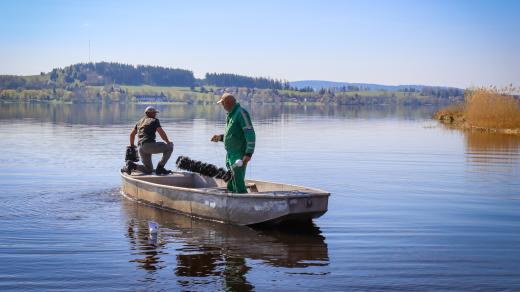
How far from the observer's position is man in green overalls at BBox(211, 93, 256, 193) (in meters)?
14.5

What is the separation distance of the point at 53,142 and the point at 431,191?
77.5ft

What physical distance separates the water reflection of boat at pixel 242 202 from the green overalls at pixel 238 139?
0.51m

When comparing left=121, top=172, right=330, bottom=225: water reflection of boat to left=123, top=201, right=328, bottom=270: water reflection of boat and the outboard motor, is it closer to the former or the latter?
left=123, top=201, right=328, bottom=270: water reflection of boat

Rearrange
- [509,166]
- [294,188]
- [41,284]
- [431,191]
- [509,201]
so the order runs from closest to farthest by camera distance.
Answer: [41,284], [294,188], [509,201], [431,191], [509,166]

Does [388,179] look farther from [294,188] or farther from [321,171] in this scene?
[294,188]

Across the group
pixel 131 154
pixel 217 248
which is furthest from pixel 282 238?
pixel 131 154

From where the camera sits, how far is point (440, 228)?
15.0 meters

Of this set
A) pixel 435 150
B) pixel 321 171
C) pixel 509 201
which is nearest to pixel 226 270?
pixel 509 201

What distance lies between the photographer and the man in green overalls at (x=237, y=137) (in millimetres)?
14523

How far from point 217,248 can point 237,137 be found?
2884 millimetres

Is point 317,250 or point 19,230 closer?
point 317,250

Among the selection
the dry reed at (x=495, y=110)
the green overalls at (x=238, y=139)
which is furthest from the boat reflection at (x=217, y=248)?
the dry reed at (x=495, y=110)

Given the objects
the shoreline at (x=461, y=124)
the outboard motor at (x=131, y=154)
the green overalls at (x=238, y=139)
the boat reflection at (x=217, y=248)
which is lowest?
the boat reflection at (x=217, y=248)

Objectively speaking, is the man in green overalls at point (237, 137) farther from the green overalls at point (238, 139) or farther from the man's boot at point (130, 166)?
the man's boot at point (130, 166)
